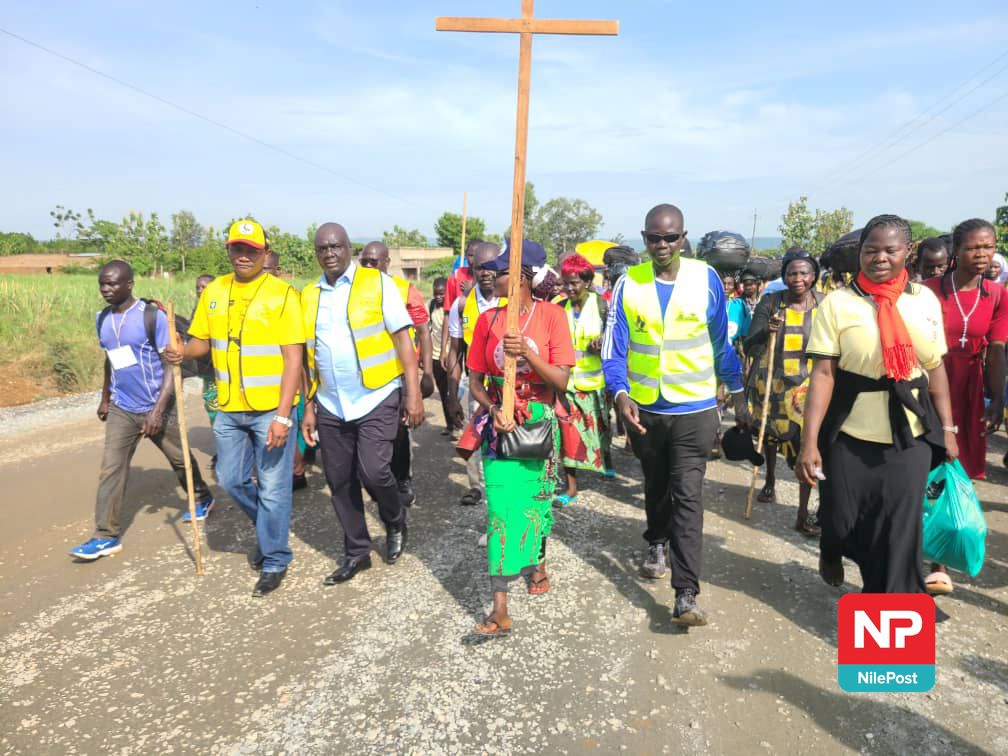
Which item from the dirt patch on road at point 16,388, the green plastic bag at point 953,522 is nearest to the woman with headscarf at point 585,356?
the green plastic bag at point 953,522

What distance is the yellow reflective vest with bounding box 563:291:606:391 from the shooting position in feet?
18.4

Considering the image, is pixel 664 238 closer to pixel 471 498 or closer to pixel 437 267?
pixel 471 498

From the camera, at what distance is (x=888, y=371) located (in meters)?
2.81

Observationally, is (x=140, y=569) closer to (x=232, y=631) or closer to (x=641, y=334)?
(x=232, y=631)

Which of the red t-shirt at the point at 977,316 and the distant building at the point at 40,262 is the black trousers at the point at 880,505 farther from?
the distant building at the point at 40,262

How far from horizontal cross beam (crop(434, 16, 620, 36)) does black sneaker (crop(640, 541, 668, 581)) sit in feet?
9.44

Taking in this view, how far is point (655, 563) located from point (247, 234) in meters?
3.13

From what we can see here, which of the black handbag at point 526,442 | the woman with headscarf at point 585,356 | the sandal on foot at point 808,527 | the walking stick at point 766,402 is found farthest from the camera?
the woman with headscarf at point 585,356

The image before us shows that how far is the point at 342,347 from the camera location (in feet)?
12.8

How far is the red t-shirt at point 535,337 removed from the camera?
3301mm

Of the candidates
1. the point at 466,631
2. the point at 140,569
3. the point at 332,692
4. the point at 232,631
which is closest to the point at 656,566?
the point at 466,631

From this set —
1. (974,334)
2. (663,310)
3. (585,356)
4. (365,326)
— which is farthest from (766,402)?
(365,326)

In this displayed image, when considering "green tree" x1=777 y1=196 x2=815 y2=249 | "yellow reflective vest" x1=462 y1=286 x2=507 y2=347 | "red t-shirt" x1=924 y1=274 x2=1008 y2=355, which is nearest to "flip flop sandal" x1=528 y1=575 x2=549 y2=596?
"yellow reflective vest" x1=462 y1=286 x2=507 y2=347

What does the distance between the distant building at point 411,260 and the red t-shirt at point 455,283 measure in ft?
150
